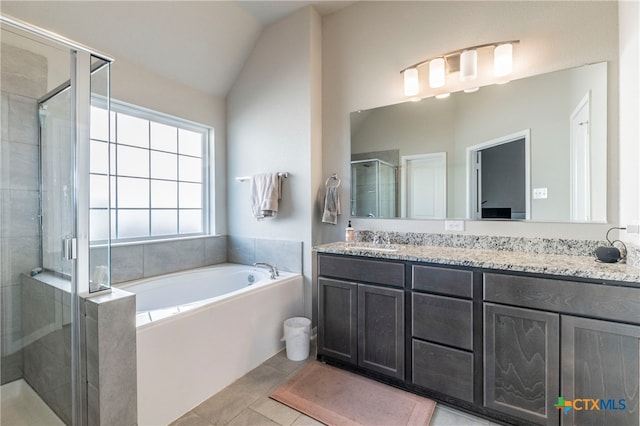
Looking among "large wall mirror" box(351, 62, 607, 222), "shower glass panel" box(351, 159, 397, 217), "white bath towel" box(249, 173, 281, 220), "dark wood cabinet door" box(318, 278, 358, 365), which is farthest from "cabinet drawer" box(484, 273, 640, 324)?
"white bath towel" box(249, 173, 281, 220)

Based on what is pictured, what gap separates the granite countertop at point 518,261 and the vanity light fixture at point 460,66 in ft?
3.96

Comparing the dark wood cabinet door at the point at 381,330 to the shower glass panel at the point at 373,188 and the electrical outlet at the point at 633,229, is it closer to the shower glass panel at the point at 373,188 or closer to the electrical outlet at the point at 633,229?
the shower glass panel at the point at 373,188

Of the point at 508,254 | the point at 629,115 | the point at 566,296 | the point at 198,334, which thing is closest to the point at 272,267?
the point at 198,334

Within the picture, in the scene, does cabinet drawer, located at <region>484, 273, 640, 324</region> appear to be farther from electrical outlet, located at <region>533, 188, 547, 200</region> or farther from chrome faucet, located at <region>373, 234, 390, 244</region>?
chrome faucet, located at <region>373, 234, 390, 244</region>

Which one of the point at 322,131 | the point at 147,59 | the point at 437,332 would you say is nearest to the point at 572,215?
the point at 437,332

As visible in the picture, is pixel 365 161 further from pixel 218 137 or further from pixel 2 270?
pixel 2 270

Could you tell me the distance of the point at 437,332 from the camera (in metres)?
1.71

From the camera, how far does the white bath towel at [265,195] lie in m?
2.72

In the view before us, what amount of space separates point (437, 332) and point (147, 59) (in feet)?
10.3

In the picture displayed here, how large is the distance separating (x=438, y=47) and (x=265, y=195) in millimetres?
1908

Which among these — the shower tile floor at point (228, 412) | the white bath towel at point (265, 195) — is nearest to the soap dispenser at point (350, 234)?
the white bath towel at point (265, 195)

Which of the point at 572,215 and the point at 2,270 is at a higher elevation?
the point at 572,215

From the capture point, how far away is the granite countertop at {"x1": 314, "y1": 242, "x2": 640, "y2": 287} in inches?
52.2

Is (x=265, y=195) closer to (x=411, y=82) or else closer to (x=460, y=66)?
(x=411, y=82)
